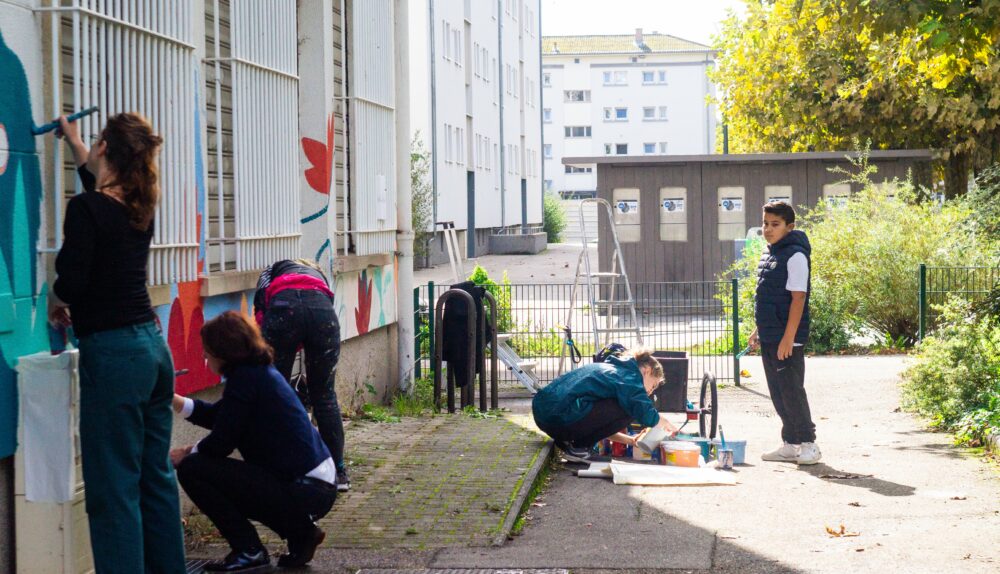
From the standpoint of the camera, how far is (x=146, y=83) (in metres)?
6.51

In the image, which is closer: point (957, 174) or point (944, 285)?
point (944, 285)

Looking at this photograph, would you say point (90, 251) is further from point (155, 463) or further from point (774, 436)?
point (774, 436)

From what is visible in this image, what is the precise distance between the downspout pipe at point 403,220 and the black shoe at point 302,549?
21.4 feet

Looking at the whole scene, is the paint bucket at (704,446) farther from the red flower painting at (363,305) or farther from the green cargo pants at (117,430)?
the green cargo pants at (117,430)

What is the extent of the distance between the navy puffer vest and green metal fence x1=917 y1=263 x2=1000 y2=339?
17.8 feet

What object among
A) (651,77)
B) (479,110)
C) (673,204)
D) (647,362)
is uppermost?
(651,77)

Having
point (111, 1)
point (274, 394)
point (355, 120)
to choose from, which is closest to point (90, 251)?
point (274, 394)

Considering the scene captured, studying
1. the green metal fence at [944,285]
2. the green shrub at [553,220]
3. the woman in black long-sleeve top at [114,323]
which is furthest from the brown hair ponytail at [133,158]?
the green shrub at [553,220]

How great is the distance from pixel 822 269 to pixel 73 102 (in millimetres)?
13521

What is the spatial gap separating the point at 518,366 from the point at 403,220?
1864mm

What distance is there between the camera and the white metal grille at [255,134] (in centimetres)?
812

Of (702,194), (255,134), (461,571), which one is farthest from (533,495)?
(702,194)

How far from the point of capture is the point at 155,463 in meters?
4.91

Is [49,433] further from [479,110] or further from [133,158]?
[479,110]
